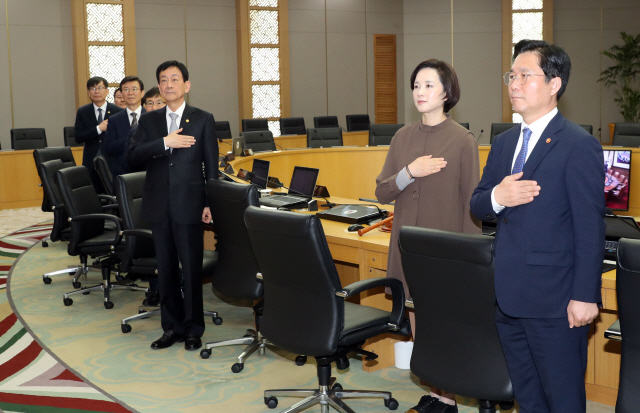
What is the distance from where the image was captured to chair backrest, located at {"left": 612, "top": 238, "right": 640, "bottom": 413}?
1.71 meters

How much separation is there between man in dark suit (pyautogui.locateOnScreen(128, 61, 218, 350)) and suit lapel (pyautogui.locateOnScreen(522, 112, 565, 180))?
2111 mm

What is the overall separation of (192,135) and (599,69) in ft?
33.7

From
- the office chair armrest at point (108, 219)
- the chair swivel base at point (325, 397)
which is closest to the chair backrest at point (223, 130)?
the office chair armrest at point (108, 219)

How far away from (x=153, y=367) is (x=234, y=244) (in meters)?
0.86

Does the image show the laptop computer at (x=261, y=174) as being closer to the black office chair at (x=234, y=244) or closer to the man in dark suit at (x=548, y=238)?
the black office chair at (x=234, y=244)

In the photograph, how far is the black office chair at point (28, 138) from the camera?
30.6 feet

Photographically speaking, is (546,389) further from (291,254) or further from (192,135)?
(192,135)

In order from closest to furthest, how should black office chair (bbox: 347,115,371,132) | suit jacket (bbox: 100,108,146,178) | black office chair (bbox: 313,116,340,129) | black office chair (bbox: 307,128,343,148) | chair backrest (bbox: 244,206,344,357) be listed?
1. chair backrest (bbox: 244,206,344,357)
2. suit jacket (bbox: 100,108,146,178)
3. black office chair (bbox: 307,128,343,148)
4. black office chair (bbox: 313,116,340,129)
5. black office chair (bbox: 347,115,371,132)

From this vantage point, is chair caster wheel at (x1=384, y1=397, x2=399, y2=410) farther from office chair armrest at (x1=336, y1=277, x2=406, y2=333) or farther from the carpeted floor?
office chair armrest at (x1=336, y1=277, x2=406, y2=333)

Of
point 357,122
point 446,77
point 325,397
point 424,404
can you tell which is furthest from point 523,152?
point 357,122

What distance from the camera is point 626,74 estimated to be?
11.2 m

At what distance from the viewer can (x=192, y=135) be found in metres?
3.70

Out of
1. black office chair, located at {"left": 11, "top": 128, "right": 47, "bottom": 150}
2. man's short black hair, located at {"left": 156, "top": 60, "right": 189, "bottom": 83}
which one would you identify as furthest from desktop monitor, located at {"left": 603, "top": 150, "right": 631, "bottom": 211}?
black office chair, located at {"left": 11, "top": 128, "right": 47, "bottom": 150}

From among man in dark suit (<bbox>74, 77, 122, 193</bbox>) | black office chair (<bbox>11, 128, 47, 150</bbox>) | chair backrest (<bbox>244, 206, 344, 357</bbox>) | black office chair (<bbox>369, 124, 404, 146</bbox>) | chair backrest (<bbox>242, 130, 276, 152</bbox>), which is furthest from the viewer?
black office chair (<bbox>11, 128, 47, 150</bbox>)
